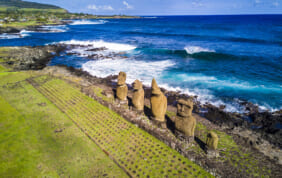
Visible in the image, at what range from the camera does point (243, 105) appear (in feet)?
46.4

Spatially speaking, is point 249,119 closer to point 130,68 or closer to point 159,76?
point 159,76

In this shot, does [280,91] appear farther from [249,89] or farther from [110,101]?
[110,101]

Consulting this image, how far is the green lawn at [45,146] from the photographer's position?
7.38 m

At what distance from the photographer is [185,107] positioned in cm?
820

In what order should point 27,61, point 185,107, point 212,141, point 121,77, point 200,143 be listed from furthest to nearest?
point 27,61
point 121,77
point 200,143
point 185,107
point 212,141

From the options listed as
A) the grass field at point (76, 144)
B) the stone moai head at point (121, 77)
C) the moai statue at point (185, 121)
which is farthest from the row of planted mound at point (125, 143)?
the stone moai head at point (121, 77)

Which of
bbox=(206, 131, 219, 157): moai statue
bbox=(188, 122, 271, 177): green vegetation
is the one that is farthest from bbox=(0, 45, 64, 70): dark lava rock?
bbox=(188, 122, 271, 177): green vegetation

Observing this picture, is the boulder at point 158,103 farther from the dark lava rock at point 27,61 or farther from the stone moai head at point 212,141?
the dark lava rock at point 27,61

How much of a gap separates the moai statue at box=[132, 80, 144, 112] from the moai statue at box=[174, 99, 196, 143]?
325 cm

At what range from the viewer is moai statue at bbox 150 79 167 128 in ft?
31.1

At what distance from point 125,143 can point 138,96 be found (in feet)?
11.2

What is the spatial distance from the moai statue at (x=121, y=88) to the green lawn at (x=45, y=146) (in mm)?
3971

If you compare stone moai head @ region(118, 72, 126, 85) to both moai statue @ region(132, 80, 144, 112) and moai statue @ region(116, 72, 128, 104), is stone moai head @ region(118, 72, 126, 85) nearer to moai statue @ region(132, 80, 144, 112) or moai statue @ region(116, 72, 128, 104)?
moai statue @ region(116, 72, 128, 104)

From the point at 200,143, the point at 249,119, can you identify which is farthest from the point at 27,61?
the point at 249,119
